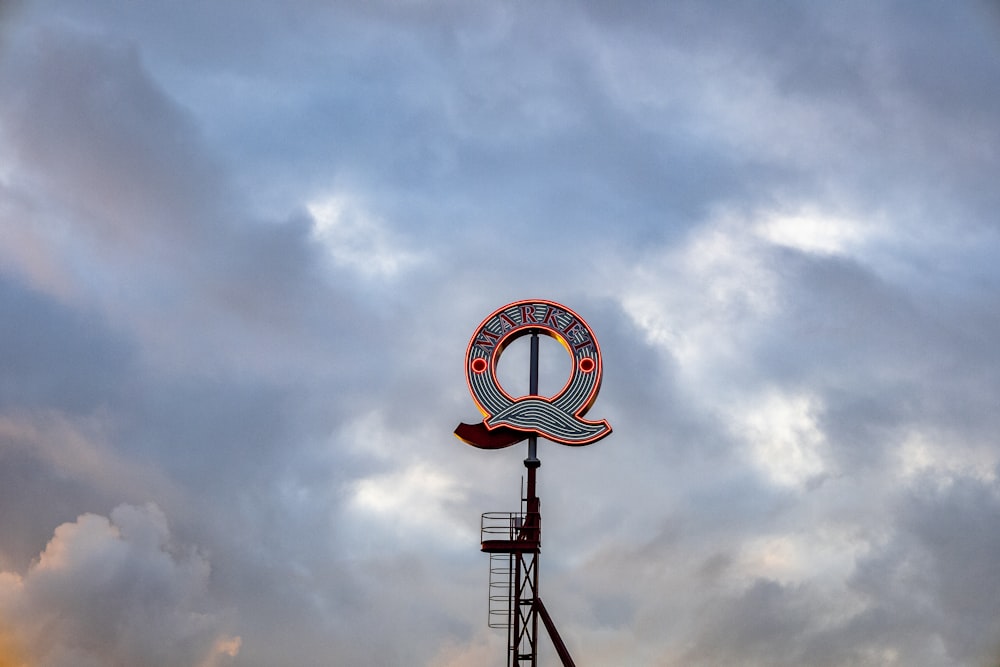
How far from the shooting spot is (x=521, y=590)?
68750mm

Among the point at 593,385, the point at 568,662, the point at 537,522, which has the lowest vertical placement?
the point at 568,662

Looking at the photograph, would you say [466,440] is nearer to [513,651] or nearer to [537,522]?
[537,522]

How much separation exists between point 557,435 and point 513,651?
8833mm

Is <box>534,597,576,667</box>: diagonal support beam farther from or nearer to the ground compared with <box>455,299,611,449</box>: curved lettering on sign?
nearer to the ground

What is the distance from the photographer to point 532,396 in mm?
70438

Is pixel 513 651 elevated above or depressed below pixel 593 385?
below

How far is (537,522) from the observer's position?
227 feet

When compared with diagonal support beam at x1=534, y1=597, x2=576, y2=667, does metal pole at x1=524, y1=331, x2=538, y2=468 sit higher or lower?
higher

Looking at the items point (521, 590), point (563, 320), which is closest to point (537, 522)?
point (521, 590)

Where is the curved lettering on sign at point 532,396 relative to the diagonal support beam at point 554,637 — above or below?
above

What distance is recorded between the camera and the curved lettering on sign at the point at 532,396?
229 ft

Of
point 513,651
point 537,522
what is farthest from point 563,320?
point 513,651

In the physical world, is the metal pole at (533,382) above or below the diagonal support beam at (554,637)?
above

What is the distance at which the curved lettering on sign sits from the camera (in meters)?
69.8
